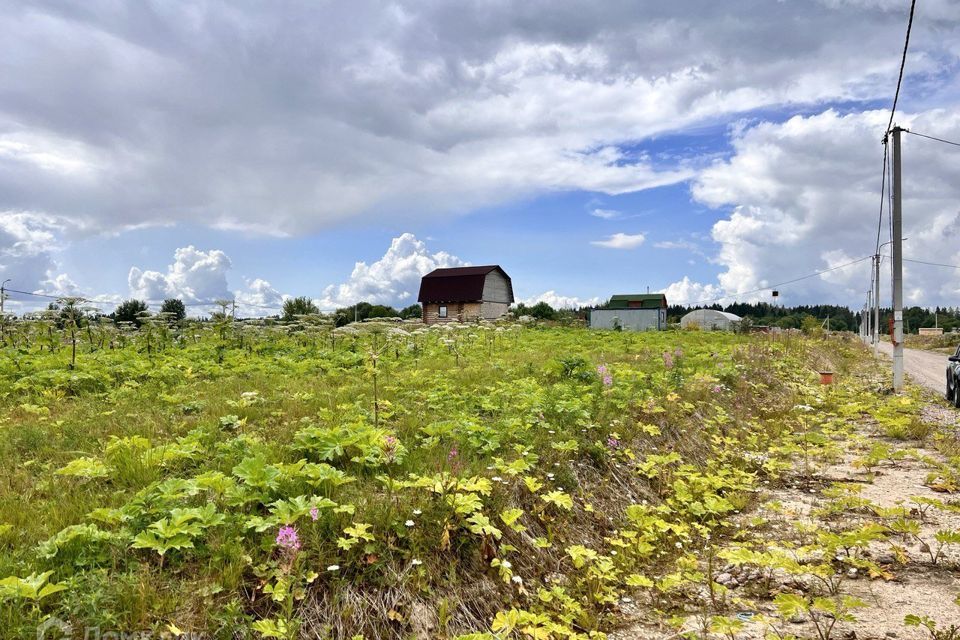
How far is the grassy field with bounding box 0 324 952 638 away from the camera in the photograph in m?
2.78

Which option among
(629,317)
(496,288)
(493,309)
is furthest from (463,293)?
(629,317)

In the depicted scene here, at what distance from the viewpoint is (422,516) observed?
346 centimetres

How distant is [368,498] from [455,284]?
4133 centimetres

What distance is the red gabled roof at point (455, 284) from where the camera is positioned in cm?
4309

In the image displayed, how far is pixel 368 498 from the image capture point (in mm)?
3547

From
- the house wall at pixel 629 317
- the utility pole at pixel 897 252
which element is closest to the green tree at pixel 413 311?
the house wall at pixel 629 317

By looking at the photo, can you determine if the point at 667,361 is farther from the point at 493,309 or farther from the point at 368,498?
the point at 493,309

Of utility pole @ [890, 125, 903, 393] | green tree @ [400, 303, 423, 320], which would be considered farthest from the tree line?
utility pole @ [890, 125, 903, 393]

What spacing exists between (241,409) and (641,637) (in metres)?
5.00

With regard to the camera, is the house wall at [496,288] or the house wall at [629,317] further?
the house wall at [496,288]

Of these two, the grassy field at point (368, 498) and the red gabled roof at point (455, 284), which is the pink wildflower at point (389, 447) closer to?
the grassy field at point (368, 498)

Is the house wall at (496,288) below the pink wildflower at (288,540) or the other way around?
the other way around

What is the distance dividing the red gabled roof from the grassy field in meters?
34.6

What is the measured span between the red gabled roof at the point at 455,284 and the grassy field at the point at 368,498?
3462 cm
